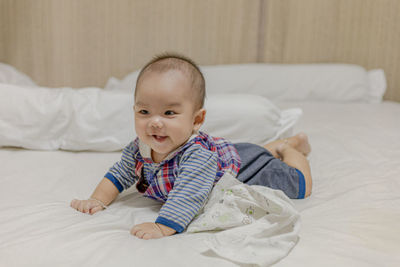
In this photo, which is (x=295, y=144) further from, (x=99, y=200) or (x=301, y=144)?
(x=99, y=200)

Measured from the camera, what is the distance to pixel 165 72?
87cm

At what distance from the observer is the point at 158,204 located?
968mm

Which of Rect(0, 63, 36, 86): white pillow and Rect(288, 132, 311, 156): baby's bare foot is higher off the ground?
Rect(0, 63, 36, 86): white pillow

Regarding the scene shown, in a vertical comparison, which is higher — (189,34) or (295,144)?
(189,34)

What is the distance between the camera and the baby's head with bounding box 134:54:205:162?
0.85 meters

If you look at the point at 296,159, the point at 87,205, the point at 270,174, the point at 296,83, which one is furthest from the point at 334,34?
the point at 87,205

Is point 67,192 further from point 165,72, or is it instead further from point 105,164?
point 165,72

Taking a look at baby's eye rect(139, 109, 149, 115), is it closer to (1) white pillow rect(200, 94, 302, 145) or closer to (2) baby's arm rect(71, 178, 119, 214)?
(2) baby's arm rect(71, 178, 119, 214)

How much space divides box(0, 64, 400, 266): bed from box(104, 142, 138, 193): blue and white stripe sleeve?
0.13ft

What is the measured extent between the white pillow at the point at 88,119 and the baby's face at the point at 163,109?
1.44 feet

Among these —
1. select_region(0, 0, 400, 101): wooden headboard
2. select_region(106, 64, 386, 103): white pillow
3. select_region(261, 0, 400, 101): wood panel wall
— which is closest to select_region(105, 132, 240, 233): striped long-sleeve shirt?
select_region(106, 64, 386, 103): white pillow

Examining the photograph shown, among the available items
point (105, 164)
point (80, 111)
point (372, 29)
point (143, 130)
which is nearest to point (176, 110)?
point (143, 130)

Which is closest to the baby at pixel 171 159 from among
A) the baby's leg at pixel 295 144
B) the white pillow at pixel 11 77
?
the baby's leg at pixel 295 144

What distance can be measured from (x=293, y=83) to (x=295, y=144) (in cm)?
98
